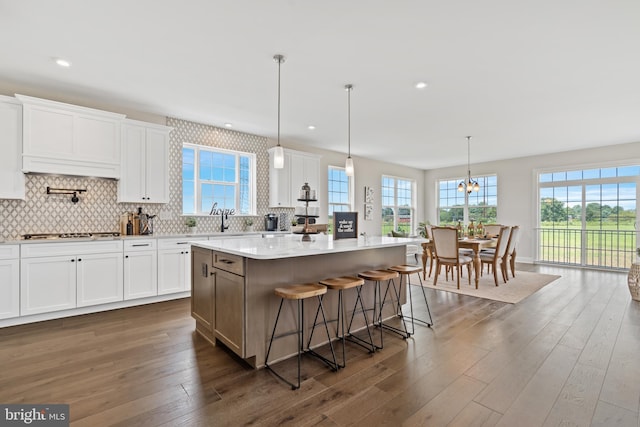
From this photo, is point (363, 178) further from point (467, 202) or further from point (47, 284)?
point (47, 284)

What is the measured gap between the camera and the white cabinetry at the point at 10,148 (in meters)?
3.40

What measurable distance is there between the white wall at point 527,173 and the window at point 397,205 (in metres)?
1.84

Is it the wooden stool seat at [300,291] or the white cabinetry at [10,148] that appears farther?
the white cabinetry at [10,148]

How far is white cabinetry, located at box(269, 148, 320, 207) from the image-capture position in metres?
5.76

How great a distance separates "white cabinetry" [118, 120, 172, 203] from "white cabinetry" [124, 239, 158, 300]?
2.18ft

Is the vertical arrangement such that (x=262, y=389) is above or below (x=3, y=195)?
below

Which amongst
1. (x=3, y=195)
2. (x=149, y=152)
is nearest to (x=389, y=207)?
(x=149, y=152)

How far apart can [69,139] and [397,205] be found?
24.4ft

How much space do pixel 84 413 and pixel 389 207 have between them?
25.4 feet

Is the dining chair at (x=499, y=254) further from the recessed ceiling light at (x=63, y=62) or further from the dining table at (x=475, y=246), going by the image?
the recessed ceiling light at (x=63, y=62)

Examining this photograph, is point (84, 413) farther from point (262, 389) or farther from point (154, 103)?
point (154, 103)

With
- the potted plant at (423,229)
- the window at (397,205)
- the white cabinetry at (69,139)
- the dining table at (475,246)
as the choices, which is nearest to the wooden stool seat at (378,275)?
the dining table at (475,246)

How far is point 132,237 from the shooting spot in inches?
157

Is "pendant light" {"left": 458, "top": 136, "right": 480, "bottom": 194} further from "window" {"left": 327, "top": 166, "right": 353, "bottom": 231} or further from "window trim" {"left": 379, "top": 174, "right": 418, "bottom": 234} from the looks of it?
"window" {"left": 327, "top": 166, "right": 353, "bottom": 231}
